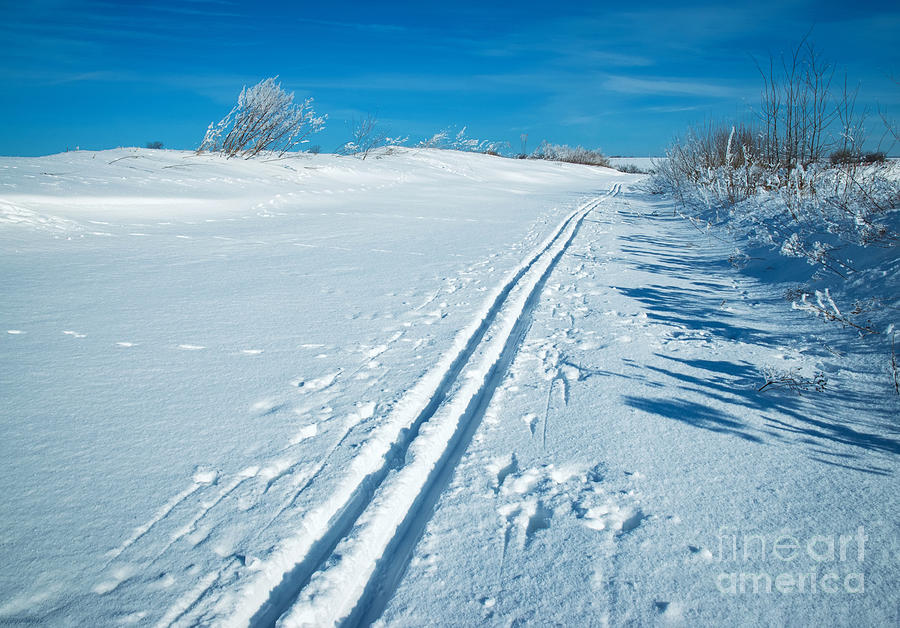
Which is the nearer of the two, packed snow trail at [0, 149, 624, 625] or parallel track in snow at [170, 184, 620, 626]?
parallel track in snow at [170, 184, 620, 626]

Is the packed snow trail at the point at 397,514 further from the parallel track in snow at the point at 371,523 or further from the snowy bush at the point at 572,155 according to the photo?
the snowy bush at the point at 572,155

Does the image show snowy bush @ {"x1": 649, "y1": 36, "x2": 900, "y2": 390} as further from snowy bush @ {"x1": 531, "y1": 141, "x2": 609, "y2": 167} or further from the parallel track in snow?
snowy bush @ {"x1": 531, "y1": 141, "x2": 609, "y2": 167}

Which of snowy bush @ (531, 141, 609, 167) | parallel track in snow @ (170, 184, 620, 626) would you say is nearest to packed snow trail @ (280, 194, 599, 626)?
parallel track in snow @ (170, 184, 620, 626)

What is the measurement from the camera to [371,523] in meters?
1.56

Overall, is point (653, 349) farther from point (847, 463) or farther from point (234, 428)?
point (234, 428)

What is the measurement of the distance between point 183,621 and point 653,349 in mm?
2703

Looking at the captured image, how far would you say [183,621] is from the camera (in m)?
1.24

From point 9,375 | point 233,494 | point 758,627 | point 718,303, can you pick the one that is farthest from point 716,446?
point 9,375

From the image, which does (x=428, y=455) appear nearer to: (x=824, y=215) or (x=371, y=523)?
(x=371, y=523)

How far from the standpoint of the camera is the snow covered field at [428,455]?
1338mm

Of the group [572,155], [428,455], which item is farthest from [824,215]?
[572,155]

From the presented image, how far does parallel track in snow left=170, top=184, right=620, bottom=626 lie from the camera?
4.27 ft

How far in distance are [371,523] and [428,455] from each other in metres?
0.42

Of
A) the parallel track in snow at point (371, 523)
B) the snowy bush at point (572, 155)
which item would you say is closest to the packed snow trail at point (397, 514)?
the parallel track in snow at point (371, 523)
